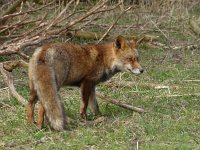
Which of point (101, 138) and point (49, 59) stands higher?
point (49, 59)

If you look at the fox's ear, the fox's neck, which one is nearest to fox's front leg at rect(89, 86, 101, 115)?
the fox's neck

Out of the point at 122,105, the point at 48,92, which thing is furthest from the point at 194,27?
the point at 48,92

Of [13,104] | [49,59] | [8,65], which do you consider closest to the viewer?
[49,59]

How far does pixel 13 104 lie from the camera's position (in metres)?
8.12

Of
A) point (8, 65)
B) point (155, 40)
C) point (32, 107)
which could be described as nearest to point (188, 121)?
point (32, 107)

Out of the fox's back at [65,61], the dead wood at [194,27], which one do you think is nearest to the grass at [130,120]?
the fox's back at [65,61]

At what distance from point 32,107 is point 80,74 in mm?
821

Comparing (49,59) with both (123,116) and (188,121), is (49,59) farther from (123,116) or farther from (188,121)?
(188,121)

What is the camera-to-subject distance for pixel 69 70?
713 centimetres

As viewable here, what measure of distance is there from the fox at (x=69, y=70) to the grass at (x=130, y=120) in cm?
24

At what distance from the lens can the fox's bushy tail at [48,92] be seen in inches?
251

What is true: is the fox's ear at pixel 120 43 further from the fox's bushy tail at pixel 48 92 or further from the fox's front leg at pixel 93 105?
the fox's bushy tail at pixel 48 92

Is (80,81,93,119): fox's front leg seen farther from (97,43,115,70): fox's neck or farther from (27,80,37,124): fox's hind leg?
(27,80,37,124): fox's hind leg

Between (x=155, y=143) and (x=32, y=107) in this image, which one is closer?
(x=155, y=143)
